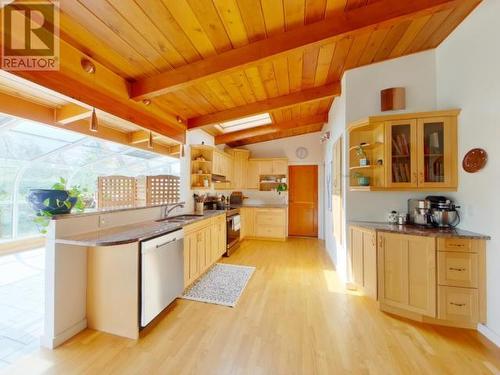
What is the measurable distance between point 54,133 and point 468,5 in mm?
5898

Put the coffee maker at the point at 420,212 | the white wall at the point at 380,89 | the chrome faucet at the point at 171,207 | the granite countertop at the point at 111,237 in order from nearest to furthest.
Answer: the granite countertop at the point at 111,237 < the coffee maker at the point at 420,212 < the white wall at the point at 380,89 < the chrome faucet at the point at 171,207

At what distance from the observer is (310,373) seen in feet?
4.89

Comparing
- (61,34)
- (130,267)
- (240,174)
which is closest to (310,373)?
(130,267)

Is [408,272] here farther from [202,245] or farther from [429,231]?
[202,245]

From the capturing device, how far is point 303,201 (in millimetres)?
5793

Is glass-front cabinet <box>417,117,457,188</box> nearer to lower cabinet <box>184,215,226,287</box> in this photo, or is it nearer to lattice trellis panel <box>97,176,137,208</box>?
lower cabinet <box>184,215,226,287</box>

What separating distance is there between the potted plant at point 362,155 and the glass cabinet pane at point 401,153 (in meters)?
0.29

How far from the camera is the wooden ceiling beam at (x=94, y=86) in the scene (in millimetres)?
1681

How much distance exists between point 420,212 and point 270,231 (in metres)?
3.36

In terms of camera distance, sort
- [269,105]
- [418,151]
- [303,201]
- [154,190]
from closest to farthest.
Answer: [418,151], [154,190], [269,105], [303,201]

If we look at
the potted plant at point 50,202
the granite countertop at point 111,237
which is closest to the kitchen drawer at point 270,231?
the granite countertop at point 111,237

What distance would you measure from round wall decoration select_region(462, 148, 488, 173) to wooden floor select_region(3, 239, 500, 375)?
160 centimetres

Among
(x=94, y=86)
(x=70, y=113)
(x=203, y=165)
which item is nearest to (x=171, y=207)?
(x=203, y=165)

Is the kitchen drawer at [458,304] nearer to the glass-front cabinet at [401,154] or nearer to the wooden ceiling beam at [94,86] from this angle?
the glass-front cabinet at [401,154]
